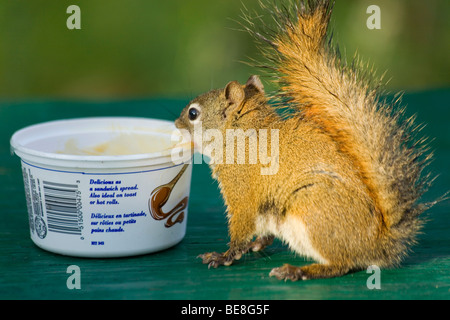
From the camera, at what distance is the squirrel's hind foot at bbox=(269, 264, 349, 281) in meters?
1.93

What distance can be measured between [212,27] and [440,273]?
3.35 m

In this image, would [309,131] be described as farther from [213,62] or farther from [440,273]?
[213,62]

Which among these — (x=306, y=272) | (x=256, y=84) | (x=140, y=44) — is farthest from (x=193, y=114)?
(x=140, y=44)

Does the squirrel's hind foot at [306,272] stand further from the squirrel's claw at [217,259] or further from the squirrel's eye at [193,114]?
the squirrel's eye at [193,114]

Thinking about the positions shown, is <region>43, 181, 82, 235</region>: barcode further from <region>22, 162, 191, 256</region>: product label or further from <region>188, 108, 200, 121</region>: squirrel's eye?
<region>188, 108, 200, 121</region>: squirrel's eye

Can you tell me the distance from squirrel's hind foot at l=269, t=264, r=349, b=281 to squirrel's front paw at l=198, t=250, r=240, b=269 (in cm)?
16

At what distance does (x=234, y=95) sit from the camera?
6.97 ft

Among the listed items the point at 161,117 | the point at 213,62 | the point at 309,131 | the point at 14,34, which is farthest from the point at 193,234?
the point at 14,34

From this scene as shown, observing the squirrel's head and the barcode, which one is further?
the squirrel's head

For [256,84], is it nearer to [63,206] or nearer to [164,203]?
[164,203]

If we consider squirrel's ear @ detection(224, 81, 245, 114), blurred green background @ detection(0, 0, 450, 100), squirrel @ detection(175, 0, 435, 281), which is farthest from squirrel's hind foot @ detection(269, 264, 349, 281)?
blurred green background @ detection(0, 0, 450, 100)

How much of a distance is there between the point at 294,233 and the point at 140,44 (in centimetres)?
362

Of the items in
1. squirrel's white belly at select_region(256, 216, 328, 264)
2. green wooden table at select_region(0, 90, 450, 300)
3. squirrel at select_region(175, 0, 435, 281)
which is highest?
squirrel at select_region(175, 0, 435, 281)

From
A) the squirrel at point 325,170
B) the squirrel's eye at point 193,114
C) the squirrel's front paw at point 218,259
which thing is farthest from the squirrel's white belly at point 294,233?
the squirrel's eye at point 193,114
